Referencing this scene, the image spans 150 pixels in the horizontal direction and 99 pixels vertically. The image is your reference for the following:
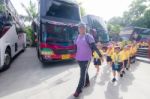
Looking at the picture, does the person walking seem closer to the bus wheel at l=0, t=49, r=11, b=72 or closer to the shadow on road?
the shadow on road

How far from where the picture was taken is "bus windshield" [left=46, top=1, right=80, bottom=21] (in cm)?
1163

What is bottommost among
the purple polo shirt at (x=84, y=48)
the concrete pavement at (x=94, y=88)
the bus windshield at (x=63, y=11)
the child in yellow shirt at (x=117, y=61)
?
the concrete pavement at (x=94, y=88)

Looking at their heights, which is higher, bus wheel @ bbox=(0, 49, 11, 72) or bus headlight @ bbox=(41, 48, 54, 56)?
bus headlight @ bbox=(41, 48, 54, 56)

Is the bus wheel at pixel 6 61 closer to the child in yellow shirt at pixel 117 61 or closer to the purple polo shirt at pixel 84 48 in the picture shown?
the child in yellow shirt at pixel 117 61

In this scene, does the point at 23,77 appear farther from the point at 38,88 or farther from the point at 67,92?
the point at 67,92

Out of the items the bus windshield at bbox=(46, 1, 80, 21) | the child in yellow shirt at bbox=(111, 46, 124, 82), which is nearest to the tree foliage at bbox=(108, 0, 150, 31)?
the bus windshield at bbox=(46, 1, 80, 21)

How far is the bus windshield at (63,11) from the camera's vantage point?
38.2 ft

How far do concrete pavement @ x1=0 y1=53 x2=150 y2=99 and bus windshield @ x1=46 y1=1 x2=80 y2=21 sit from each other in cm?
406

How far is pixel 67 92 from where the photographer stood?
6.55 meters

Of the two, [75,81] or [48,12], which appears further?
[48,12]

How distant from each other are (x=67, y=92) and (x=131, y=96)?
181 centimetres

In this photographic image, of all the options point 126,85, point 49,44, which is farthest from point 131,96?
point 49,44

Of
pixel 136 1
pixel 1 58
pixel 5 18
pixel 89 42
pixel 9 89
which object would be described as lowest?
pixel 9 89

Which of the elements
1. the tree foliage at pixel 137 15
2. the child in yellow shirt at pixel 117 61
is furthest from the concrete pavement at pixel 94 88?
the tree foliage at pixel 137 15
